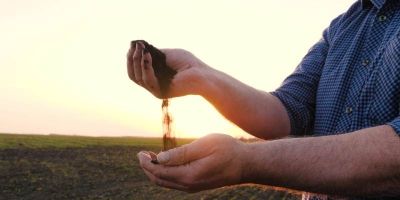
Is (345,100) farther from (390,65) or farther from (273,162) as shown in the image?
(273,162)

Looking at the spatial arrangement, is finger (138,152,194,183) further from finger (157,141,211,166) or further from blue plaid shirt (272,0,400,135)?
blue plaid shirt (272,0,400,135)

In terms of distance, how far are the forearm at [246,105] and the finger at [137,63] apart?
268mm

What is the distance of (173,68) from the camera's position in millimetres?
2436

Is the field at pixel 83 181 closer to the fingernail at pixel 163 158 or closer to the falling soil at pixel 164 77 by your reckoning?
the falling soil at pixel 164 77

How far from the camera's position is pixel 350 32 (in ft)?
7.89

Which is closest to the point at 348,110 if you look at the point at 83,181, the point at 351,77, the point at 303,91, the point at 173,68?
the point at 351,77

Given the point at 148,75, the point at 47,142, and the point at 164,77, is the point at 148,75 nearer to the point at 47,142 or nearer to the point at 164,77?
the point at 164,77

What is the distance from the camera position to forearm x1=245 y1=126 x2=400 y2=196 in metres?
1.64

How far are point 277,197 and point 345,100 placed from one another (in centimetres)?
1593

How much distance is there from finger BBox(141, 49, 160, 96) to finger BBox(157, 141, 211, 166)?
61 centimetres

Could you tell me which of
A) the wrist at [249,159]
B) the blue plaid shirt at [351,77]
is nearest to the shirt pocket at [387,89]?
the blue plaid shirt at [351,77]

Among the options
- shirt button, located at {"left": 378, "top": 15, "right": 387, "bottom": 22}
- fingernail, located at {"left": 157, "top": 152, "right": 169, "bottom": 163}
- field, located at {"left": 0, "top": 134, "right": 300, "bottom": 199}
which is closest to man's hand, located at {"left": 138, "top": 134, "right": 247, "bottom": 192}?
fingernail, located at {"left": 157, "top": 152, "right": 169, "bottom": 163}

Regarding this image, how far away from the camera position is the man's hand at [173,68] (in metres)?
2.26

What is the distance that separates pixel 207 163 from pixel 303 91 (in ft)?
3.25
